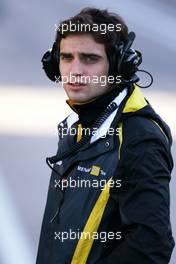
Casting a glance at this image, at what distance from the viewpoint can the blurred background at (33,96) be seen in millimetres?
A: 3346

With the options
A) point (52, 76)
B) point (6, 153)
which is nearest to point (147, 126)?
point (52, 76)

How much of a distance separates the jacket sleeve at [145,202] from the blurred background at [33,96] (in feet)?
4.71

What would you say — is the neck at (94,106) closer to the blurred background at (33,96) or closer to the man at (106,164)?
the man at (106,164)

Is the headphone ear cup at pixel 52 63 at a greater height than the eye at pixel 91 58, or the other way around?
the eye at pixel 91 58

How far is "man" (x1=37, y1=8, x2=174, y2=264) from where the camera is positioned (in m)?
1.67

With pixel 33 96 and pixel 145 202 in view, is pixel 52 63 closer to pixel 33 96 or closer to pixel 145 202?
pixel 145 202

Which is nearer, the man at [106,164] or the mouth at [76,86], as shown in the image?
the man at [106,164]

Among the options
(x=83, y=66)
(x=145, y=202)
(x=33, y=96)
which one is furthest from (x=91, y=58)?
(x=33, y=96)

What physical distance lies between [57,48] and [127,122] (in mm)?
340

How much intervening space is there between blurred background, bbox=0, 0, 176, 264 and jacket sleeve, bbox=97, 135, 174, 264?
1.43 m

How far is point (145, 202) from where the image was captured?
1.65 meters

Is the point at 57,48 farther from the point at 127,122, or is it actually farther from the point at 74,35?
the point at 127,122

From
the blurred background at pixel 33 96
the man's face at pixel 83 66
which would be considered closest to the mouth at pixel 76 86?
the man's face at pixel 83 66

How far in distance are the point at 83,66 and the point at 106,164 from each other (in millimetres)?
272
